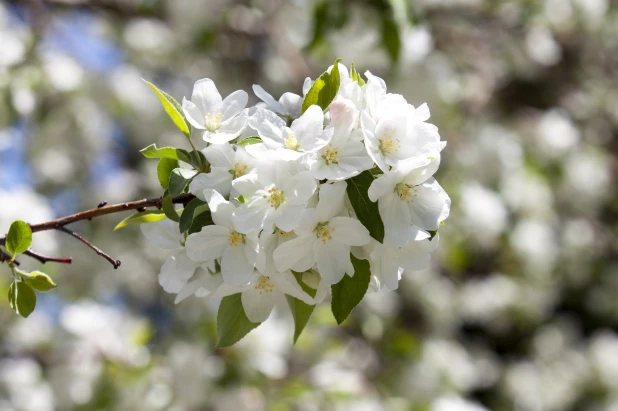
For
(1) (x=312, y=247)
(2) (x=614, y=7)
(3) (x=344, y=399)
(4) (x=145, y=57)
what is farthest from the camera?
(2) (x=614, y=7)

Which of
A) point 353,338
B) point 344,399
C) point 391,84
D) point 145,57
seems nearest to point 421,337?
point 353,338

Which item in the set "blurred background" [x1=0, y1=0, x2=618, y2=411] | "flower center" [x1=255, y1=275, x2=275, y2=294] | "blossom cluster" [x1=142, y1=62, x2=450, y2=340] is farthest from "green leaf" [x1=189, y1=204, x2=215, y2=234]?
"blurred background" [x1=0, y1=0, x2=618, y2=411]

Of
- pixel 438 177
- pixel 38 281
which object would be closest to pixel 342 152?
pixel 38 281

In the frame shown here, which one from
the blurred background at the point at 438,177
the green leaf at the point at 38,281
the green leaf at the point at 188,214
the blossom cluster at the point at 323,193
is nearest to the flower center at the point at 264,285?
the blossom cluster at the point at 323,193

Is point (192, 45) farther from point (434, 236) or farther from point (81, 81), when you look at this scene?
point (434, 236)

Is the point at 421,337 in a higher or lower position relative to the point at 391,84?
lower

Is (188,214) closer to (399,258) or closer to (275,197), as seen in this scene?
(275,197)

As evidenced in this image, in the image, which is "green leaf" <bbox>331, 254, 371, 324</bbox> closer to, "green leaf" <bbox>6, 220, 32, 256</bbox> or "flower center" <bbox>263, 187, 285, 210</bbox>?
"flower center" <bbox>263, 187, 285, 210</bbox>
